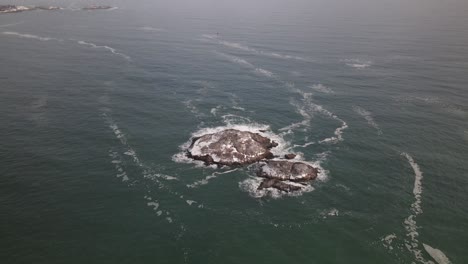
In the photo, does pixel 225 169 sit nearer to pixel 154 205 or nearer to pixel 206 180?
pixel 206 180

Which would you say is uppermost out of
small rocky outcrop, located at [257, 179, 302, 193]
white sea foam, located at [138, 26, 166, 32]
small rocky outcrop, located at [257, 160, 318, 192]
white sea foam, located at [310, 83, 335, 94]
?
white sea foam, located at [138, 26, 166, 32]

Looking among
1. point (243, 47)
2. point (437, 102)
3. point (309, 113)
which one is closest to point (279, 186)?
point (309, 113)

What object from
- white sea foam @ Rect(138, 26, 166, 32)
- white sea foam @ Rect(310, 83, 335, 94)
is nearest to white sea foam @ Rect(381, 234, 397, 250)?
white sea foam @ Rect(310, 83, 335, 94)

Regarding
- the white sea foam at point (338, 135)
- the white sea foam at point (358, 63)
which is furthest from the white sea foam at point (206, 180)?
A: the white sea foam at point (358, 63)

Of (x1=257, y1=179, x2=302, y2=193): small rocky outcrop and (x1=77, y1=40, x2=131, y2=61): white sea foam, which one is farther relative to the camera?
(x1=77, y1=40, x2=131, y2=61): white sea foam

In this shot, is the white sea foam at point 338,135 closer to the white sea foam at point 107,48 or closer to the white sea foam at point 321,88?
the white sea foam at point 321,88

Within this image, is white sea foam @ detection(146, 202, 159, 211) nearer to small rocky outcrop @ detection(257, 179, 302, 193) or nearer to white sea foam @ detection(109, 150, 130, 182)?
white sea foam @ detection(109, 150, 130, 182)
